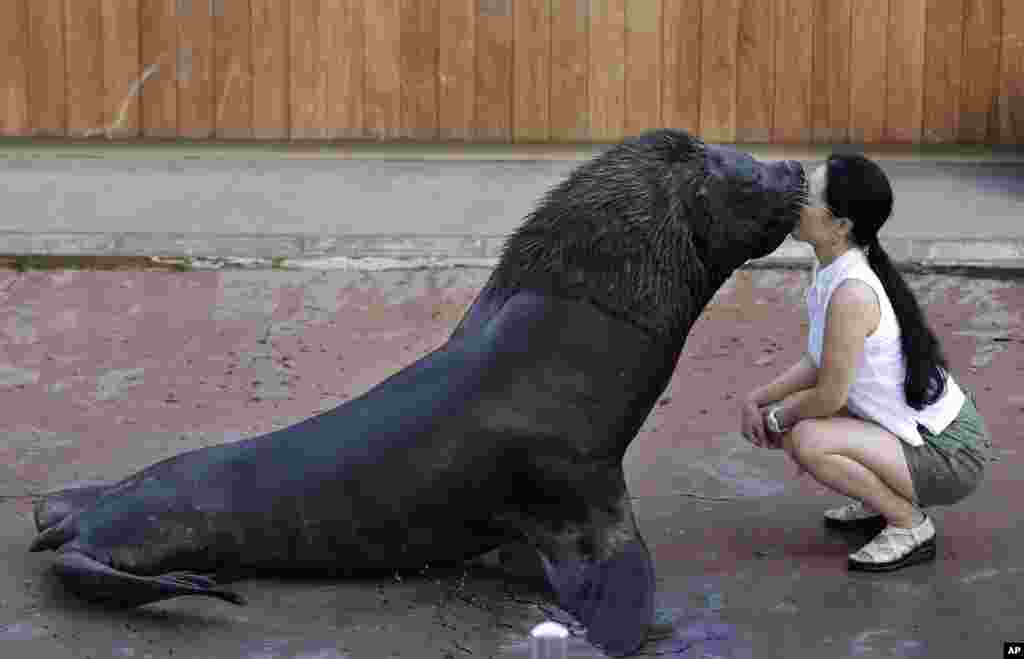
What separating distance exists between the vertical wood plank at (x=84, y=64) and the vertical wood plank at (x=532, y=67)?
1973 mm

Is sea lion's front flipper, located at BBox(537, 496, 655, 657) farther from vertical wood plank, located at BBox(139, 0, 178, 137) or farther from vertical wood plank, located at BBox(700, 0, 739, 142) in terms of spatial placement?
vertical wood plank, located at BBox(139, 0, 178, 137)

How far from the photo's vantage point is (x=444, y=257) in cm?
763

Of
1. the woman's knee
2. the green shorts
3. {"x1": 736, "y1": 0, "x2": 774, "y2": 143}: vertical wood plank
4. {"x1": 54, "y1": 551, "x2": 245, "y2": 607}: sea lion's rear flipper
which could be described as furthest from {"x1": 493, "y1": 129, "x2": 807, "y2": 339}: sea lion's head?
{"x1": 736, "y1": 0, "x2": 774, "y2": 143}: vertical wood plank

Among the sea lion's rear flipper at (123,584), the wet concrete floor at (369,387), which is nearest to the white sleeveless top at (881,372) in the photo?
the wet concrete floor at (369,387)

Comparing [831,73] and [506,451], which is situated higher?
[831,73]

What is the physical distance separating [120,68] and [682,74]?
2.67 m

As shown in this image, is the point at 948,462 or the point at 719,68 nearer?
the point at 948,462

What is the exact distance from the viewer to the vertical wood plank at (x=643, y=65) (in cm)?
922

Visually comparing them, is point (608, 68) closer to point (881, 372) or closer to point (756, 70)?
point (756, 70)

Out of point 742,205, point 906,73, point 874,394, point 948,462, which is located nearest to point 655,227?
point 742,205

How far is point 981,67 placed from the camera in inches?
362

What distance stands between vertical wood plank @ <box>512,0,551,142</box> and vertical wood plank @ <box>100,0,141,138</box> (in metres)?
1.80

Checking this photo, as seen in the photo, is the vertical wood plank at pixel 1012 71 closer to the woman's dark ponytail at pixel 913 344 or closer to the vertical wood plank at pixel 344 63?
the vertical wood plank at pixel 344 63

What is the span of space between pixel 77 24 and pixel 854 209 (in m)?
5.16
